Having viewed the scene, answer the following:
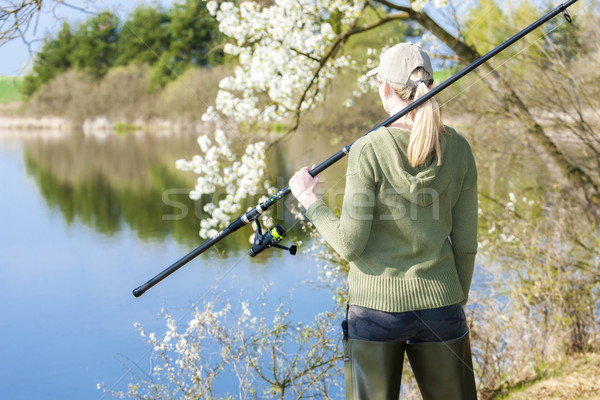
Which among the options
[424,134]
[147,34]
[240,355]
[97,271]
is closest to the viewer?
[424,134]

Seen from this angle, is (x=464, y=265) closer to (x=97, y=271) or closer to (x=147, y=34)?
(x=97, y=271)

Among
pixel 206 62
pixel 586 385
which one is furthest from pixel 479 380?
pixel 206 62

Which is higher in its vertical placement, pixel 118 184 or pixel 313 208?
pixel 118 184

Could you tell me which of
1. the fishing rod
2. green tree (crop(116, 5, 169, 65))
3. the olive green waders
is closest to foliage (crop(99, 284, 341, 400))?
the fishing rod

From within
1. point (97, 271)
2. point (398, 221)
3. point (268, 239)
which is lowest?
point (398, 221)

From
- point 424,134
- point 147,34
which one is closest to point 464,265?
point 424,134

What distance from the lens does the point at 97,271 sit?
14.8 metres

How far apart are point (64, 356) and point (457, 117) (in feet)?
23.2

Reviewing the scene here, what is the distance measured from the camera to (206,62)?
37312 mm

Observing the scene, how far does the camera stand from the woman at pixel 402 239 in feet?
6.30

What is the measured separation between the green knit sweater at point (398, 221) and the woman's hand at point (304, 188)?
0.03 m

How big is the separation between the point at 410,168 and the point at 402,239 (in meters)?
0.22

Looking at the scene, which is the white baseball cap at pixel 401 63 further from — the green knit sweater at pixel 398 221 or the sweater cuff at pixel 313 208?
the sweater cuff at pixel 313 208

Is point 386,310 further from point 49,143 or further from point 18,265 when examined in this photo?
point 49,143
